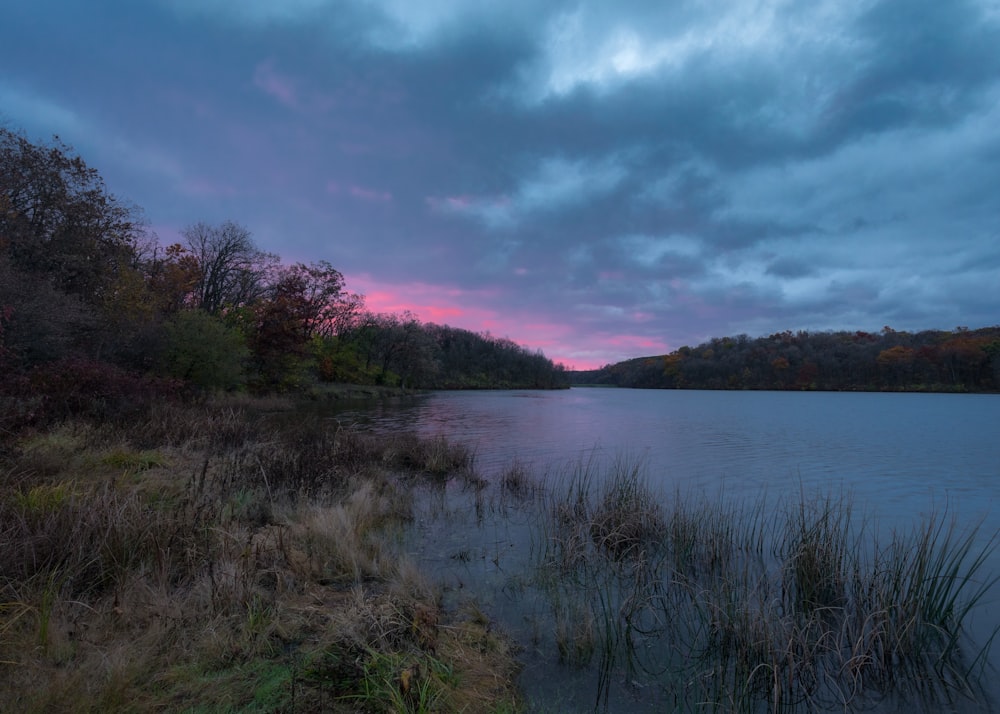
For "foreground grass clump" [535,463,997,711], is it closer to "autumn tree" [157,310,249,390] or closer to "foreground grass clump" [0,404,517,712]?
"foreground grass clump" [0,404,517,712]

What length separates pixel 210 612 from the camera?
13.1 ft

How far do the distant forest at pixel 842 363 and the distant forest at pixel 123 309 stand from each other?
341 feet

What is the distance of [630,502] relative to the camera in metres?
9.01

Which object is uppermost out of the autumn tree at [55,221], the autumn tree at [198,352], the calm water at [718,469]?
the autumn tree at [55,221]

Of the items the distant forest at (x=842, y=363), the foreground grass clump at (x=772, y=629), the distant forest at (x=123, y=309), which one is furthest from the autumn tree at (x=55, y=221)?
the distant forest at (x=842, y=363)

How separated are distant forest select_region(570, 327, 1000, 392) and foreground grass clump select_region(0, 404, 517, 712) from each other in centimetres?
12124

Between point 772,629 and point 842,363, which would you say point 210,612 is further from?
point 842,363

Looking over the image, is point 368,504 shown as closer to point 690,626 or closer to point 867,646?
point 690,626

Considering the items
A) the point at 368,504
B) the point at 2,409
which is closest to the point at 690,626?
the point at 368,504

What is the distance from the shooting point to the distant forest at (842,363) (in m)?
91.6

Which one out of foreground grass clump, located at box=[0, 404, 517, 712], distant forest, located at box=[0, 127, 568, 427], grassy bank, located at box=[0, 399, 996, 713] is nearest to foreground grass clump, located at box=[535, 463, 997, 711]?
grassy bank, located at box=[0, 399, 996, 713]

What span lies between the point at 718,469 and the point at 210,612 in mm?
15269

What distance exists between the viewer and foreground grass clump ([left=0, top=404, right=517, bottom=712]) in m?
3.05

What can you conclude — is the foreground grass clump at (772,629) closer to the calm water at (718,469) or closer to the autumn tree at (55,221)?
the calm water at (718,469)
